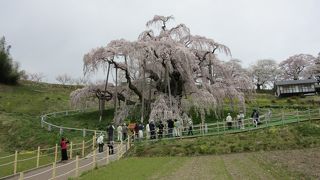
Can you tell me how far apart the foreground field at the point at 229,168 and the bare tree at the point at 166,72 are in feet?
51.4

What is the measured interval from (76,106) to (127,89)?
6.41 metres

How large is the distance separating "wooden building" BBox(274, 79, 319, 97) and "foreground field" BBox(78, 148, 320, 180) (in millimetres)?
72212

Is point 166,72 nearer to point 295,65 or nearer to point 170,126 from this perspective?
point 170,126

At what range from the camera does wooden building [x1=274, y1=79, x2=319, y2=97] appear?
96.4 meters

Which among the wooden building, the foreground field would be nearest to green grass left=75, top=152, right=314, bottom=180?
the foreground field

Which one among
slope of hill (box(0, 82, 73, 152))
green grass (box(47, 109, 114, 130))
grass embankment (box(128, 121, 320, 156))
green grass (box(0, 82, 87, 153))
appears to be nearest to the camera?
grass embankment (box(128, 121, 320, 156))

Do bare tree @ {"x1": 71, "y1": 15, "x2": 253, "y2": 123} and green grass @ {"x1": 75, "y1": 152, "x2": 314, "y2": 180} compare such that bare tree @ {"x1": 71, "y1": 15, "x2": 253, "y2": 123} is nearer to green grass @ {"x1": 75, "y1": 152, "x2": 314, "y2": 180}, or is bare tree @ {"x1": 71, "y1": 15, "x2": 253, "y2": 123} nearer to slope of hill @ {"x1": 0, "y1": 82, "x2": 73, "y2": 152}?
slope of hill @ {"x1": 0, "y1": 82, "x2": 73, "y2": 152}

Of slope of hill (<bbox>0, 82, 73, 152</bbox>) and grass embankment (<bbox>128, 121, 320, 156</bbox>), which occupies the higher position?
slope of hill (<bbox>0, 82, 73, 152</bbox>)

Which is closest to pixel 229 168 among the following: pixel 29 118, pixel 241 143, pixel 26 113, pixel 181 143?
pixel 241 143

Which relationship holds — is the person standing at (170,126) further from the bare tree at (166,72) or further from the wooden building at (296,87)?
the wooden building at (296,87)

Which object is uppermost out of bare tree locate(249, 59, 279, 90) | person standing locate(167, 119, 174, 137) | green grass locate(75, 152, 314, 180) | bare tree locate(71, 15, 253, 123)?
bare tree locate(249, 59, 279, 90)

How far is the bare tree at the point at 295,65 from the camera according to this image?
111m

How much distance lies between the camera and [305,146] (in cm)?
2917

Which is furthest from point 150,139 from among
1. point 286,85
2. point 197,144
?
point 286,85
